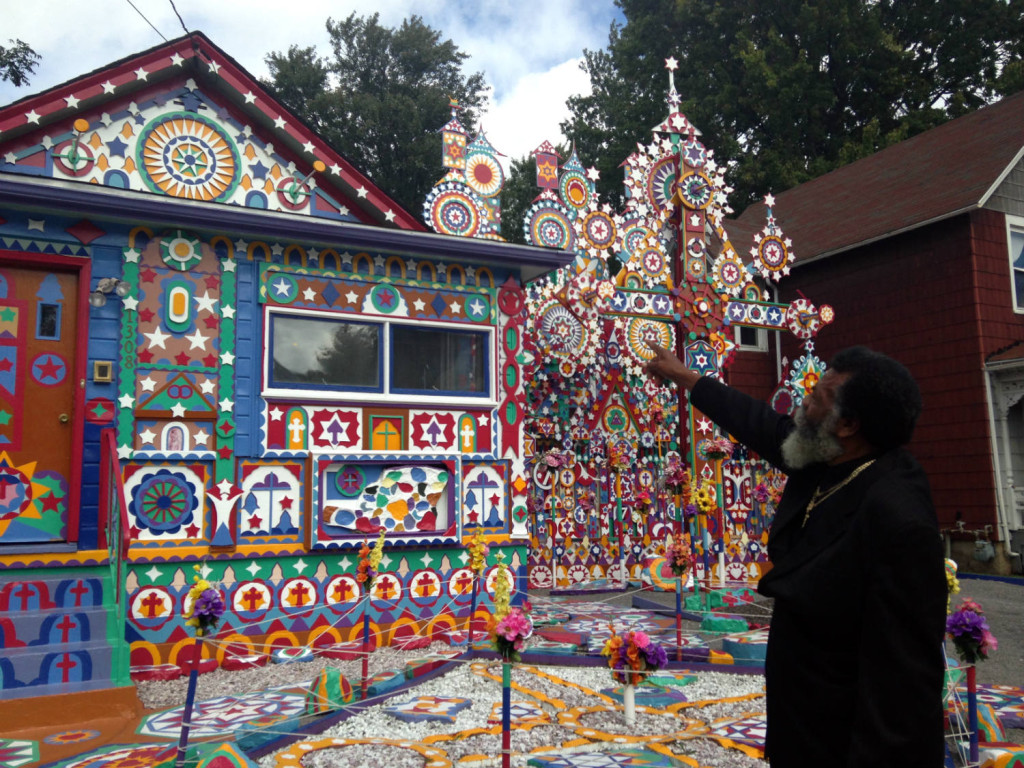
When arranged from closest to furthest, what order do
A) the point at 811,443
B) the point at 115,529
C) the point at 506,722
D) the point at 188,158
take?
the point at 811,443, the point at 506,722, the point at 115,529, the point at 188,158

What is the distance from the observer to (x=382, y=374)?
799 cm

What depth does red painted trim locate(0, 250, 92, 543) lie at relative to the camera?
666 cm

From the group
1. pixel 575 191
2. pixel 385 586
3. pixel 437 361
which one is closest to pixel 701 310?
pixel 575 191

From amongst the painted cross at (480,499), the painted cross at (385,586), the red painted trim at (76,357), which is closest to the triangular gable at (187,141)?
the red painted trim at (76,357)

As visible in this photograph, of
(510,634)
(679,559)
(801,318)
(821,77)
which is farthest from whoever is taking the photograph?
(821,77)

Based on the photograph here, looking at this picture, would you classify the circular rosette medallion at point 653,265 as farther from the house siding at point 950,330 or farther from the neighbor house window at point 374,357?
the house siding at point 950,330

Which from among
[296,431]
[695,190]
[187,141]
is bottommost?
[296,431]

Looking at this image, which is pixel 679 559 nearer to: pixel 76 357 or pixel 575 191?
pixel 76 357

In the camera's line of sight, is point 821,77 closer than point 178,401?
No

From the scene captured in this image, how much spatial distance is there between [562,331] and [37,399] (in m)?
6.39

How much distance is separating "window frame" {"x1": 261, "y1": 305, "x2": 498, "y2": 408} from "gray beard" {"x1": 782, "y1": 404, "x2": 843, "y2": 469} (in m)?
5.56

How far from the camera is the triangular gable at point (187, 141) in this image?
7.05 m

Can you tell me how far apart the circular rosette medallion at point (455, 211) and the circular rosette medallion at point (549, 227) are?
36.1 inches

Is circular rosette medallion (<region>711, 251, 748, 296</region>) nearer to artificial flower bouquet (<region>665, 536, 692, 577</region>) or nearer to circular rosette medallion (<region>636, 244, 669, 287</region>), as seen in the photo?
circular rosette medallion (<region>636, 244, 669, 287</region>)
